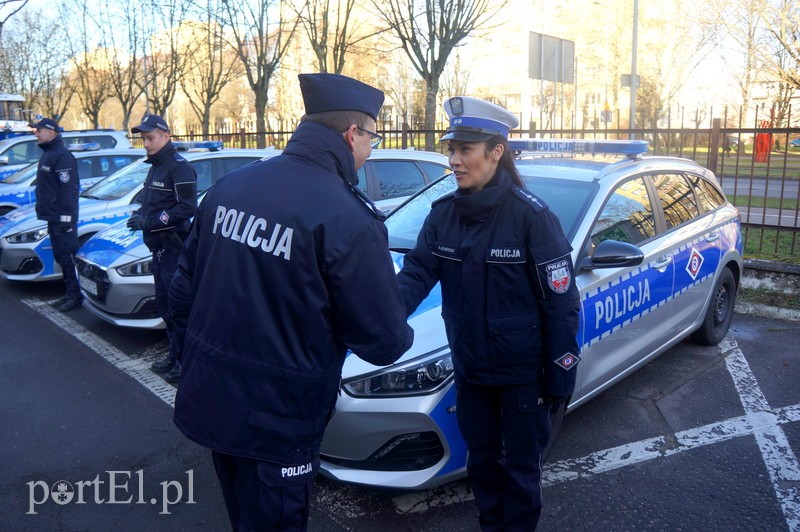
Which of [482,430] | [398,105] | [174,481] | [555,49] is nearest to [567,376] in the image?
[482,430]

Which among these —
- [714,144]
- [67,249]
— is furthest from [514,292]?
[714,144]

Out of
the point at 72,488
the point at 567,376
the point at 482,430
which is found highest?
the point at 567,376

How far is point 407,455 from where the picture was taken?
3.01m

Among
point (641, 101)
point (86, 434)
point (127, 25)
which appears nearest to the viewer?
point (86, 434)

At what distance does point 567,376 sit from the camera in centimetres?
261

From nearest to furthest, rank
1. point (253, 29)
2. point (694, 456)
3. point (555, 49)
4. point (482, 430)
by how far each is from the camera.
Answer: point (482, 430) → point (694, 456) → point (555, 49) → point (253, 29)

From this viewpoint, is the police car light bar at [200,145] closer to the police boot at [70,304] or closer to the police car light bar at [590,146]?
the police boot at [70,304]

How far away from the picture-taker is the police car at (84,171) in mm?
9617

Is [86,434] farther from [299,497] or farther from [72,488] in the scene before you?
[299,497]

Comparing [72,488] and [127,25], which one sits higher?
[127,25]

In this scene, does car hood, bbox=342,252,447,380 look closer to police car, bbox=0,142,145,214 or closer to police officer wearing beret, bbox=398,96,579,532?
police officer wearing beret, bbox=398,96,579,532

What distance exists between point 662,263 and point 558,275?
1.98m

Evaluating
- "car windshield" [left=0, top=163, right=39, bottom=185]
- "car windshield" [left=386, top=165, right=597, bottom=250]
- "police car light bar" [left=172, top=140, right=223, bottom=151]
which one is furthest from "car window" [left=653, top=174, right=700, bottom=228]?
"car windshield" [left=0, top=163, right=39, bottom=185]

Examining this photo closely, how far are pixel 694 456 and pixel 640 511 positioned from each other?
2.36 ft
